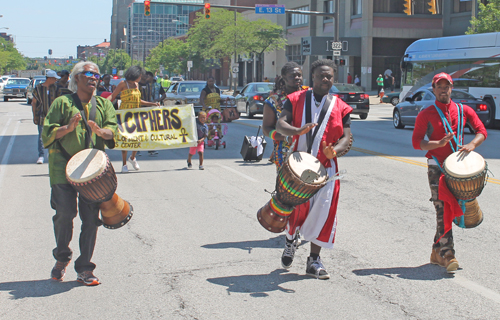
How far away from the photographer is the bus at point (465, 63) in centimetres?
2264

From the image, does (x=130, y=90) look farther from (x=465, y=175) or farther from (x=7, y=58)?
(x=7, y=58)

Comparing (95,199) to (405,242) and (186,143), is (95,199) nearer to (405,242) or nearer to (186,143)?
(405,242)

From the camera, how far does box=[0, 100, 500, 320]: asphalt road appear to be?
4699mm

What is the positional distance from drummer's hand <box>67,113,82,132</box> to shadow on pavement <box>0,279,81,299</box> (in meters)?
1.35

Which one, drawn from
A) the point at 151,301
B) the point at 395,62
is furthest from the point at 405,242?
the point at 395,62

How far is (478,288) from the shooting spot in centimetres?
510

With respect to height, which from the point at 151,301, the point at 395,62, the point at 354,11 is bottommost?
the point at 151,301

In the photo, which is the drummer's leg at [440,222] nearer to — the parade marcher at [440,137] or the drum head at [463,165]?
the parade marcher at [440,137]

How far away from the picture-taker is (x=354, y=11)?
179ft

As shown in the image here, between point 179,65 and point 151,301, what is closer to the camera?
point 151,301

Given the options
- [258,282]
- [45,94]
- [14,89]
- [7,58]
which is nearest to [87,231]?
[258,282]

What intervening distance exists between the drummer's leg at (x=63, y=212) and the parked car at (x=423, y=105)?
16316mm

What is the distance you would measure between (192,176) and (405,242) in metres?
5.43

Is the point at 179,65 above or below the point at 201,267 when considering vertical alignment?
A: above
